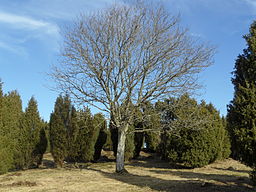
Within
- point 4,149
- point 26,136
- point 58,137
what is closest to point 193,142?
point 58,137

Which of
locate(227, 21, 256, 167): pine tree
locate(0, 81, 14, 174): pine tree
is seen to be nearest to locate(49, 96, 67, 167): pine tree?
locate(0, 81, 14, 174): pine tree

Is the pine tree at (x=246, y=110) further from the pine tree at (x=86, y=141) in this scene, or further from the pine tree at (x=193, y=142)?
the pine tree at (x=86, y=141)

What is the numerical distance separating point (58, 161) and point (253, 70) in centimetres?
→ 1379

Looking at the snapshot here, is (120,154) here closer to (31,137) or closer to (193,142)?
A: (193,142)

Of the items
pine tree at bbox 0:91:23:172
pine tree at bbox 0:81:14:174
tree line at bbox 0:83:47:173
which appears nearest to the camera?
pine tree at bbox 0:81:14:174

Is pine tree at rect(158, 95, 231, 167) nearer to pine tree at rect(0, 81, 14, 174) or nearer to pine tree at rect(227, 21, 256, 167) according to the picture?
pine tree at rect(227, 21, 256, 167)

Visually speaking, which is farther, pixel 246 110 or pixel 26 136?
pixel 26 136


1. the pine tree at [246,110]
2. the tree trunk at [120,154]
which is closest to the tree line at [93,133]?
the tree trunk at [120,154]

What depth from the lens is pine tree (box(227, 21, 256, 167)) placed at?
6.95 metres

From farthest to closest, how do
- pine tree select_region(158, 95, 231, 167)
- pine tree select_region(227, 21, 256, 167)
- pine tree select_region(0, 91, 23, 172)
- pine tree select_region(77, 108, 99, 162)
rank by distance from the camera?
1. pine tree select_region(77, 108, 99, 162)
2. pine tree select_region(158, 95, 231, 167)
3. pine tree select_region(0, 91, 23, 172)
4. pine tree select_region(227, 21, 256, 167)

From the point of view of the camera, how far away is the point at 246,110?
23.1ft

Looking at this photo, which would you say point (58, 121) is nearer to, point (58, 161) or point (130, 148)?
point (58, 161)

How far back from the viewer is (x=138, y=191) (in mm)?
7988

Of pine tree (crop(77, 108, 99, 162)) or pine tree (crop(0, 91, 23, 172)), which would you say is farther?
pine tree (crop(77, 108, 99, 162))
